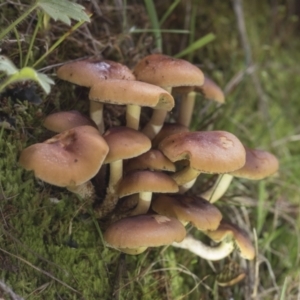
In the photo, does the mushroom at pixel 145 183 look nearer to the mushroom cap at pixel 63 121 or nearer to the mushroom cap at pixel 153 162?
the mushroom cap at pixel 153 162

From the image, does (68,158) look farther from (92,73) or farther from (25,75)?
(92,73)

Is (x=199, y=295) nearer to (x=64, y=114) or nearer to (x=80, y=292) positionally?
(x=80, y=292)

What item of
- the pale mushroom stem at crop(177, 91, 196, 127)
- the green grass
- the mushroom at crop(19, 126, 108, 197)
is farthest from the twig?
the pale mushroom stem at crop(177, 91, 196, 127)

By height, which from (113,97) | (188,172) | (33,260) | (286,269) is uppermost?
(113,97)

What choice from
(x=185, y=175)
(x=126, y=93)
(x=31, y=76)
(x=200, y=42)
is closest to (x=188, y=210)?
(x=185, y=175)

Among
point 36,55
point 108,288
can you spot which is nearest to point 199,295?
point 108,288

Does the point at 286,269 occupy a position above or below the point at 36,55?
below

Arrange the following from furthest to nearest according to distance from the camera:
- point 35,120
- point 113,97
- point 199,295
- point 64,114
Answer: point 199,295
point 35,120
point 64,114
point 113,97

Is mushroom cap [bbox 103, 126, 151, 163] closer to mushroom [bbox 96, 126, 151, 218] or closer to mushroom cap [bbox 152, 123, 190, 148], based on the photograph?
mushroom [bbox 96, 126, 151, 218]
